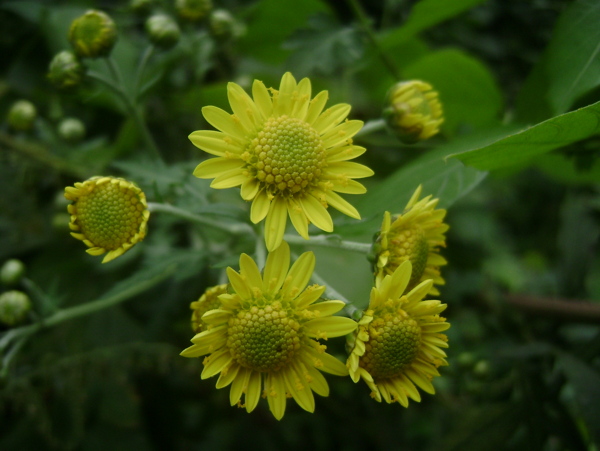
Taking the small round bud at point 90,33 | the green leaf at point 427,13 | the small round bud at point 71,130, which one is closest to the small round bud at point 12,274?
the small round bud at point 71,130

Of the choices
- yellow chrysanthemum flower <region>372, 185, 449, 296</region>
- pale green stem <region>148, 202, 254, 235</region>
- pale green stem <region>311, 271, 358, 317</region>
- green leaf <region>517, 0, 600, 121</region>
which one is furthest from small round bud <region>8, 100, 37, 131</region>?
green leaf <region>517, 0, 600, 121</region>

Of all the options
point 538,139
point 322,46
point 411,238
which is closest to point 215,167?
point 411,238

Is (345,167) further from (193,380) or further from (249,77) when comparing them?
(193,380)

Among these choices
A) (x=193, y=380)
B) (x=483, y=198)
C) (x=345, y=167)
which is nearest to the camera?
(x=345, y=167)

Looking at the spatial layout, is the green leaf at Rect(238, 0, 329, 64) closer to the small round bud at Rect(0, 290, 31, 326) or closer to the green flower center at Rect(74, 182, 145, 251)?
the green flower center at Rect(74, 182, 145, 251)

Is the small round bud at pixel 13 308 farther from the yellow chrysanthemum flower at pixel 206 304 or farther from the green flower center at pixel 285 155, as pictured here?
the green flower center at pixel 285 155

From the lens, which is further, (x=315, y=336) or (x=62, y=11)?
(x=62, y=11)

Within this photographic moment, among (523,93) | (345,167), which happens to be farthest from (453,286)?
(345,167)
